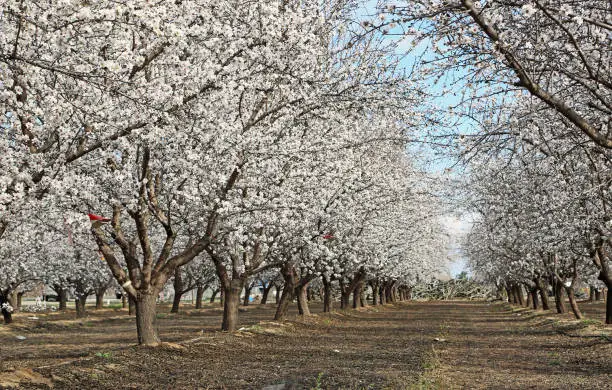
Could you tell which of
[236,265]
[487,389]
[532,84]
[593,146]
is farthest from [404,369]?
[236,265]

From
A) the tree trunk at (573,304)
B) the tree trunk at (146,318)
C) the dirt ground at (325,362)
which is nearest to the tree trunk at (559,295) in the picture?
the tree trunk at (573,304)

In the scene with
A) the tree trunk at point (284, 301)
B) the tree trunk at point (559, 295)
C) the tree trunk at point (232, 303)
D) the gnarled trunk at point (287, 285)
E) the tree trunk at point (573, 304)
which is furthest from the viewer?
the tree trunk at point (559, 295)

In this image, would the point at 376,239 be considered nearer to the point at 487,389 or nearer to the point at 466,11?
the point at 487,389

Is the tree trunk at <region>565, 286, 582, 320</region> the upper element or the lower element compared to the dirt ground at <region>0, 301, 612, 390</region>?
upper

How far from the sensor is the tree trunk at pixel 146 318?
15.9 metres

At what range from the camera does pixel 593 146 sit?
13.5 meters

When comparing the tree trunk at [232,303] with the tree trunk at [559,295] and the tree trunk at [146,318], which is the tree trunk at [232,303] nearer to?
the tree trunk at [146,318]

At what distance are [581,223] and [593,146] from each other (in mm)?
4741

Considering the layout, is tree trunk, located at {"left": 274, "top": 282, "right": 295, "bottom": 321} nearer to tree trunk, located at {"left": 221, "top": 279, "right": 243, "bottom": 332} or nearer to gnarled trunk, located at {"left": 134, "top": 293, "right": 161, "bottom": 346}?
tree trunk, located at {"left": 221, "top": 279, "right": 243, "bottom": 332}

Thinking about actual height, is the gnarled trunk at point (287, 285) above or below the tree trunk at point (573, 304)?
above

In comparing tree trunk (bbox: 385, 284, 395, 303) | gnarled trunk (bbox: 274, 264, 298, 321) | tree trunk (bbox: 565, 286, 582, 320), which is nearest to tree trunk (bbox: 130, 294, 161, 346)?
gnarled trunk (bbox: 274, 264, 298, 321)

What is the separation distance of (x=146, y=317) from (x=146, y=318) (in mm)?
24

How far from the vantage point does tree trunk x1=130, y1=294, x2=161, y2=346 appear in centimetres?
1592

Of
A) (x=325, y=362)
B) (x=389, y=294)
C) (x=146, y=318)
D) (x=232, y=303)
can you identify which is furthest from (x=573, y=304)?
(x=389, y=294)
